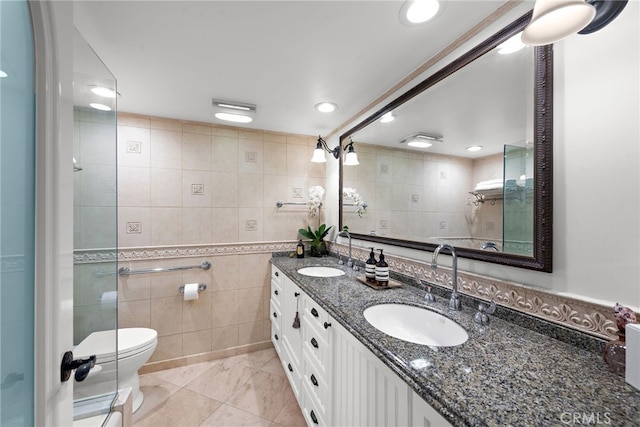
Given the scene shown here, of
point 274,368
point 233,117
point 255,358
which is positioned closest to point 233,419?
point 274,368

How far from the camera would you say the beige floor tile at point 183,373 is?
203 centimetres

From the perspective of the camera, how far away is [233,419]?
1.63 m

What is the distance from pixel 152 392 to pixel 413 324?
2.01 meters

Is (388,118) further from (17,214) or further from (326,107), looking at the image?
(17,214)

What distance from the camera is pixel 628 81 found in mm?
726

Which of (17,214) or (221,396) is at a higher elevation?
(17,214)

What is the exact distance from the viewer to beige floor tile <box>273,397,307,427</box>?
1.59m

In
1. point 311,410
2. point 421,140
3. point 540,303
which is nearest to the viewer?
point 540,303

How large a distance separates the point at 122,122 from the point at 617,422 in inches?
116

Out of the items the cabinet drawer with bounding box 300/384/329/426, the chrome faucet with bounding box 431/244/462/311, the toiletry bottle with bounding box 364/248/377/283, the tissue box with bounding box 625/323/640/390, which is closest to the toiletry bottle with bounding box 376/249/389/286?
the toiletry bottle with bounding box 364/248/377/283

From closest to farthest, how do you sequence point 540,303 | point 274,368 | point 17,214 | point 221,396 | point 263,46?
point 17,214 < point 540,303 < point 263,46 < point 221,396 < point 274,368

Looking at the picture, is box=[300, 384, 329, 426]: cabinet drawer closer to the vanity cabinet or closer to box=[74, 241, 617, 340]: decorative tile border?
the vanity cabinet

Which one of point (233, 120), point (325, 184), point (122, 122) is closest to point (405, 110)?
point (325, 184)

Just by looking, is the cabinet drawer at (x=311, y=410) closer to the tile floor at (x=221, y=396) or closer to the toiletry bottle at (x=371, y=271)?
the tile floor at (x=221, y=396)
